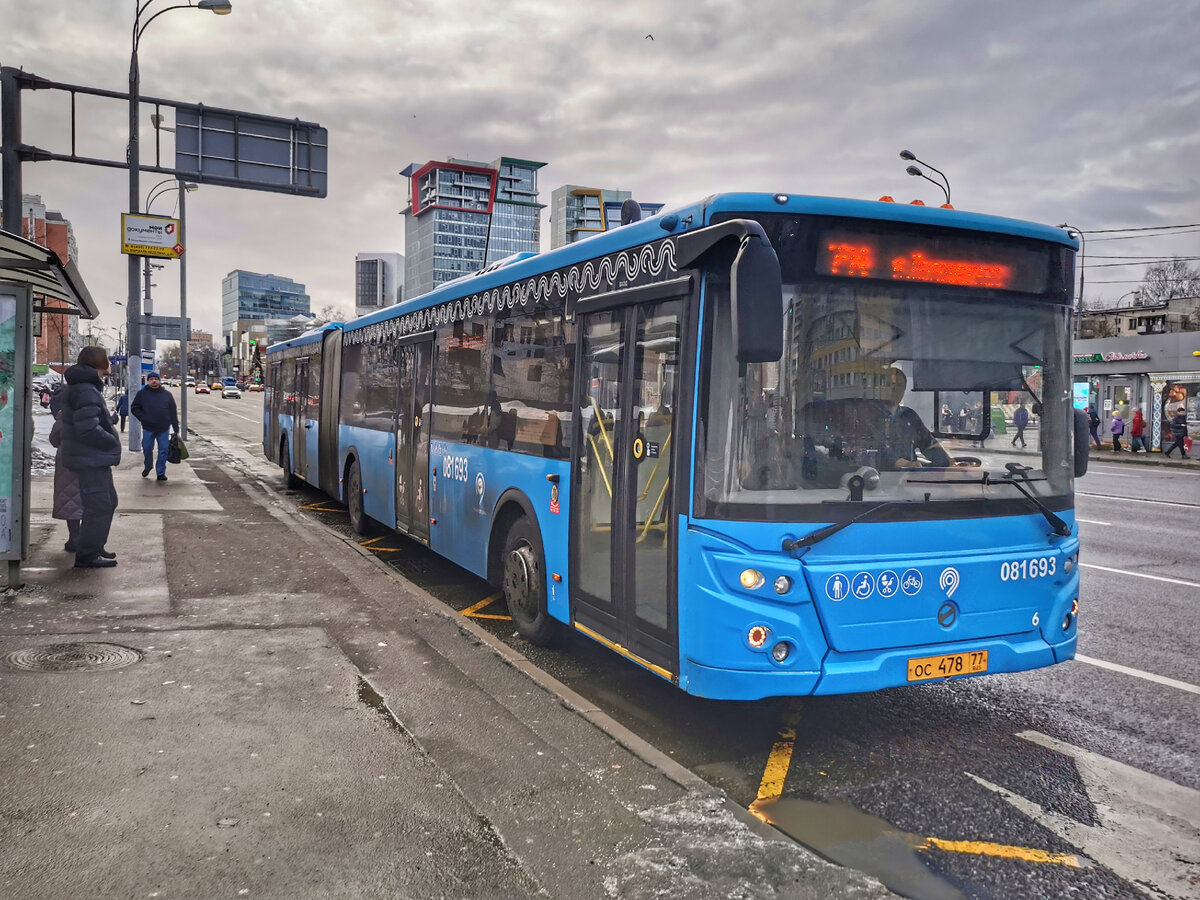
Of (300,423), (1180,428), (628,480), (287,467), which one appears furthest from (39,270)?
(1180,428)

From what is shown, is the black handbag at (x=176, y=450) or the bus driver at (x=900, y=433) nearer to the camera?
the bus driver at (x=900, y=433)

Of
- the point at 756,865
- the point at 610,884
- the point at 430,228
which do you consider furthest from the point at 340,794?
the point at 430,228

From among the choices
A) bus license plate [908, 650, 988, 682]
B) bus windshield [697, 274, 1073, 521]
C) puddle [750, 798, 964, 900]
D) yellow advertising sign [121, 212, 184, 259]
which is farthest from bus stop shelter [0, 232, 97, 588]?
yellow advertising sign [121, 212, 184, 259]

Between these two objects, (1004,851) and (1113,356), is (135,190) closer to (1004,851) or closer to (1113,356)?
(1004,851)

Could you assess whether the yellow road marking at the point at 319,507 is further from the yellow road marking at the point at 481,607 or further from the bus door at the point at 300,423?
the yellow road marking at the point at 481,607

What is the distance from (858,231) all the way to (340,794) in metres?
3.62

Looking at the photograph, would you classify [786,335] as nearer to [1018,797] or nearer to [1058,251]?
[1058,251]

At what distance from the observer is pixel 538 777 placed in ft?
15.2

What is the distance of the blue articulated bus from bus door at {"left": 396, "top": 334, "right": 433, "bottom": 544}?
3.68 metres

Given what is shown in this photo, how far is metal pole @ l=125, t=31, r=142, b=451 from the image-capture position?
2208 cm

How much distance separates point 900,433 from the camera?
495 cm

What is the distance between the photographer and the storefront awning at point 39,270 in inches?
292

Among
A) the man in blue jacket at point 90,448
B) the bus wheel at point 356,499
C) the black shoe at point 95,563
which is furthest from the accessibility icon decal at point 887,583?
the bus wheel at point 356,499

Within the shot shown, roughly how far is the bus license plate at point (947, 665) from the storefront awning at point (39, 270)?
654cm
